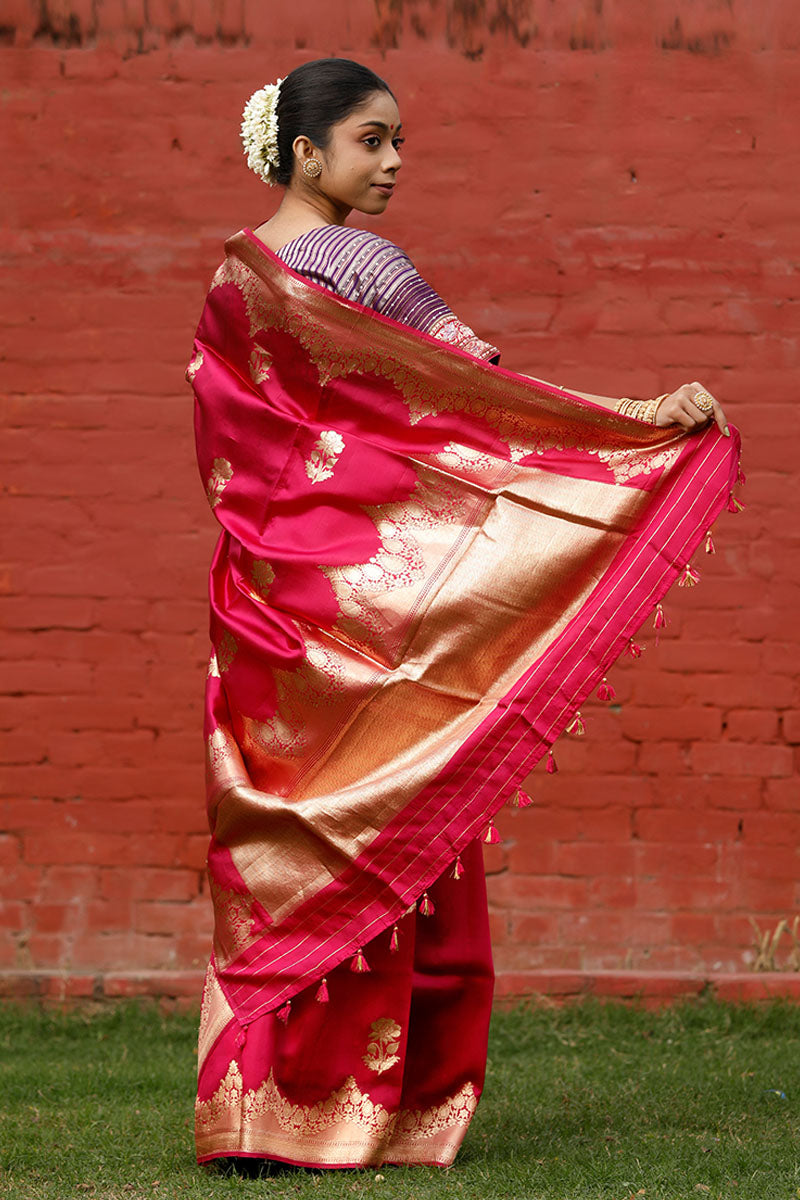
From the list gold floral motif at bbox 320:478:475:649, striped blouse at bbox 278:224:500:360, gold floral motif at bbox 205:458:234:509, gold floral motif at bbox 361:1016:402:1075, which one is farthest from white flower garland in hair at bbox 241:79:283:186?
gold floral motif at bbox 361:1016:402:1075

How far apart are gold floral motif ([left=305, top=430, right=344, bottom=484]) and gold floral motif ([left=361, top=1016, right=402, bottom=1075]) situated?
1068 millimetres

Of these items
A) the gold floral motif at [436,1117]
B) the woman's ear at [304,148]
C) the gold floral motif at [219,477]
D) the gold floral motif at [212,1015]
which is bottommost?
the gold floral motif at [436,1117]

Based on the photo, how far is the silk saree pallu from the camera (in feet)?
9.36

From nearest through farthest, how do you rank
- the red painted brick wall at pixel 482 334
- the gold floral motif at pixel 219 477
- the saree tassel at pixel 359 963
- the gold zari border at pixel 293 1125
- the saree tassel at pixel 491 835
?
the saree tassel at pixel 491 835, the saree tassel at pixel 359 963, the gold zari border at pixel 293 1125, the gold floral motif at pixel 219 477, the red painted brick wall at pixel 482 334

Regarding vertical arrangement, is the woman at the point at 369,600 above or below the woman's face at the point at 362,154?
below

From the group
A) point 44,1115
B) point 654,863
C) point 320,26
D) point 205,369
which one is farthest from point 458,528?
point 320,26

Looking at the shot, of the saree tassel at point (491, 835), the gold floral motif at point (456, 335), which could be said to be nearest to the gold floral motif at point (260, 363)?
the gold floral motif at point (456, 335)

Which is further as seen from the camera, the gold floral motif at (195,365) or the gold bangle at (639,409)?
the gold floral motif at (195,365)

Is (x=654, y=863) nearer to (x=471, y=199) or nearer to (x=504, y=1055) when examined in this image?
(x=504, y=1055)

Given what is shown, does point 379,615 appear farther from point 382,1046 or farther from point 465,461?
point 382,1046

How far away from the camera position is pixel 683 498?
2.93 metres

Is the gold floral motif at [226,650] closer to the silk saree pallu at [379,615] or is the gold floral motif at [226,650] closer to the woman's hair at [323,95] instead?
the silk saree pallu at [379,615]

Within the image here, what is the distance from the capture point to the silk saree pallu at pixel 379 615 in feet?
9.36

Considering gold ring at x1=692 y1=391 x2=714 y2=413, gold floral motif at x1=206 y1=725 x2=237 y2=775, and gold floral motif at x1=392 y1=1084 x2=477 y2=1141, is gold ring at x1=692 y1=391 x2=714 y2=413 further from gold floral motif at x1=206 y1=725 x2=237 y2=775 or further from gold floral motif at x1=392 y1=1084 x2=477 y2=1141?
gold floral motif at x1=392 y1=1084 x2=477 y2=1141
